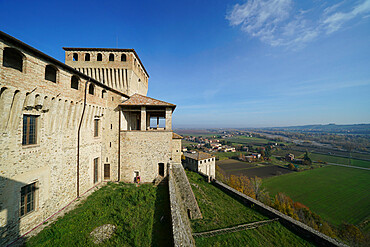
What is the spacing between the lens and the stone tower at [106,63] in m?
14.2

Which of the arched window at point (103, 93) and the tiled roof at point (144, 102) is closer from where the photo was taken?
the arched window at point (103, 93)

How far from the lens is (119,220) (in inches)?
291

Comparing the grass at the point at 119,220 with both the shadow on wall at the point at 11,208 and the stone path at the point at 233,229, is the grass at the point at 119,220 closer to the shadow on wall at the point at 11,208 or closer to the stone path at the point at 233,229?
the shadow on wall at the point at 11,208

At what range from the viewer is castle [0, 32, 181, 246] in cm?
572

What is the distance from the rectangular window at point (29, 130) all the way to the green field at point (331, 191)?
3902cm

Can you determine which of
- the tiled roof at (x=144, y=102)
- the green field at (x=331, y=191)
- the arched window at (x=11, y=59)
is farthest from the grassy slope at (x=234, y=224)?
the green field at (x=331, y=191)

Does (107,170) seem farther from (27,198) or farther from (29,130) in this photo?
(29,130)

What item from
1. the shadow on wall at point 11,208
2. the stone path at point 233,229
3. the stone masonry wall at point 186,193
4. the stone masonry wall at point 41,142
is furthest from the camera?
the stone masonry wall at point 186,193

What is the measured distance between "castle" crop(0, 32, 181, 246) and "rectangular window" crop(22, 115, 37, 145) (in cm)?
3

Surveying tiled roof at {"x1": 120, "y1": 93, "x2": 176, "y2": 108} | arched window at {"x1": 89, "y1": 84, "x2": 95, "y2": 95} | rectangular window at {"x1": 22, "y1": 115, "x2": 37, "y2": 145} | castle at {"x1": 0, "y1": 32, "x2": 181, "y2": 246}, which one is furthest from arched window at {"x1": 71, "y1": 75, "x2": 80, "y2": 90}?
rectangular window at {"x1": 22, "y1": 115, "x2": 37, "y2": 145}

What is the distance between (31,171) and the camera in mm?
6504

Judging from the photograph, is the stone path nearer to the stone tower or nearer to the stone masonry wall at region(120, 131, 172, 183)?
the stone masonry wall at region(120, 131, 172, 183)

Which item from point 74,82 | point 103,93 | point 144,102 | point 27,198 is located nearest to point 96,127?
point 103,93

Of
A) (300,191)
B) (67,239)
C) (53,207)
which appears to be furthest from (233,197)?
(300,191)
